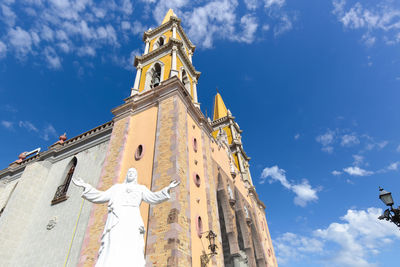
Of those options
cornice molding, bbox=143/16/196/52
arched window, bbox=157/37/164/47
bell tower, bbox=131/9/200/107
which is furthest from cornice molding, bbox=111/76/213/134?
cornice molding, bbox=143/16/196/52

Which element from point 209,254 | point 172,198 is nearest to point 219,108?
point 209,254

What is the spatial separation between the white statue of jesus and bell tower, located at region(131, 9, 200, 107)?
11.0 metres

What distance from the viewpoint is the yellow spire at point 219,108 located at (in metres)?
29.9

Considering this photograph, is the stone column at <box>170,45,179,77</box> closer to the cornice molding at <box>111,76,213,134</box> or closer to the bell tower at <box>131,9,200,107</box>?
the bell tower at <box>131,9,200,107</box>

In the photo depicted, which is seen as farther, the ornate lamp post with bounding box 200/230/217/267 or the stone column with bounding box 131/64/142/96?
the stone column with bounding box 131/64/142/96

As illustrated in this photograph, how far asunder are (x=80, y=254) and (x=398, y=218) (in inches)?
412

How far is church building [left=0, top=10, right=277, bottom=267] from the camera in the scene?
8656mm

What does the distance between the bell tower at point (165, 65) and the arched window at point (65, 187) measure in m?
5.61

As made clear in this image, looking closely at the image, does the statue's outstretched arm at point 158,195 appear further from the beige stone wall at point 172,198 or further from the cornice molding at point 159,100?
the cornice molding at point 159,100

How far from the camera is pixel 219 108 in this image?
102 feet

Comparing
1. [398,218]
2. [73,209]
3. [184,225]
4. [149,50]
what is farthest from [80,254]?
[149,50]

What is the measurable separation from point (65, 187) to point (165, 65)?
9530 mm

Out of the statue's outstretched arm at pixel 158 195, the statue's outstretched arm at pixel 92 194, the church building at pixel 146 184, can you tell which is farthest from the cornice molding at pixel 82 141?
the statue's outstretched arm at pixel 158 195

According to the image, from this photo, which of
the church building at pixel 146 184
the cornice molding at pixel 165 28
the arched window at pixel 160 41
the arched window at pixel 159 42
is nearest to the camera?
the church building at pixel 146 184
